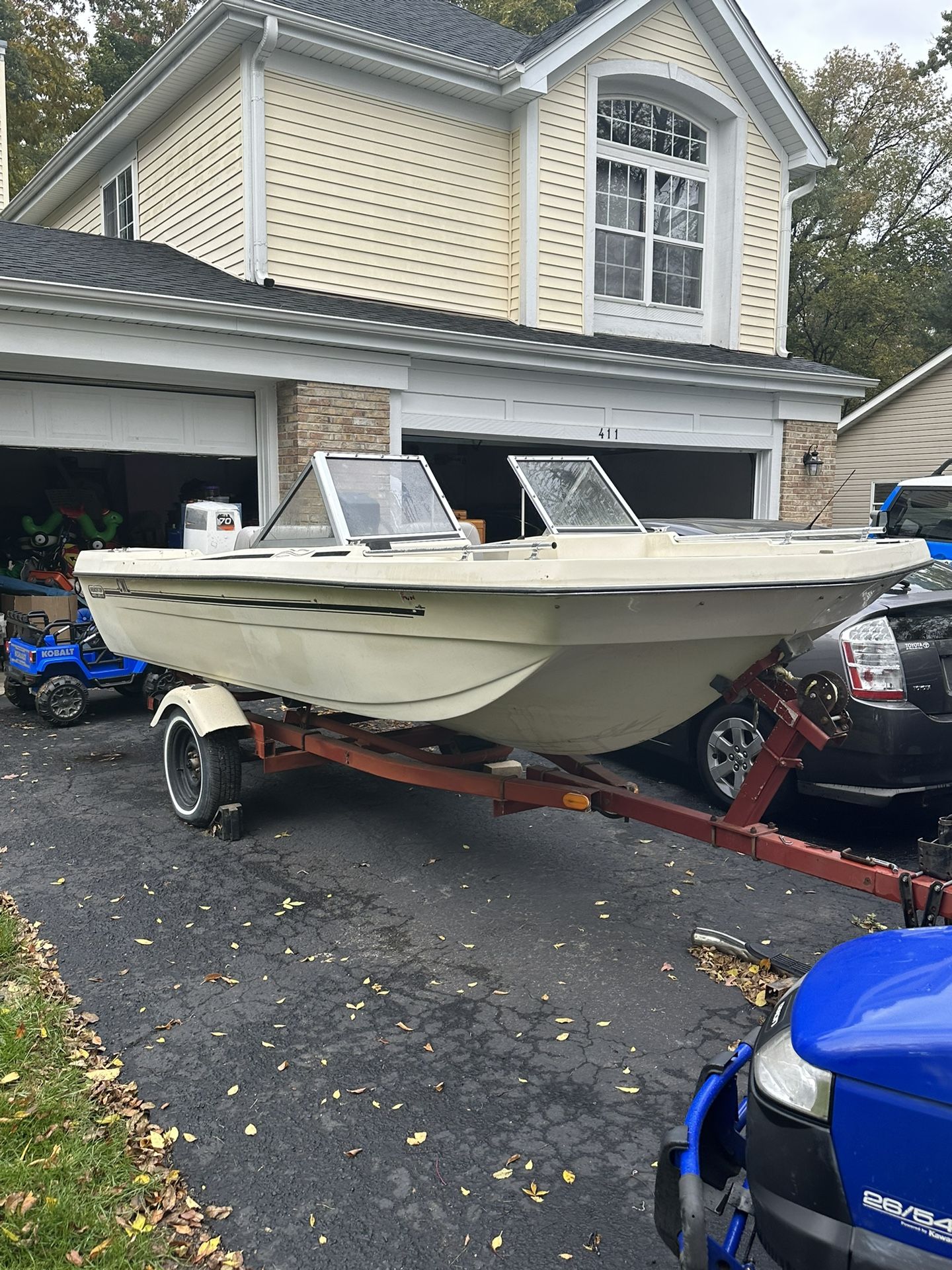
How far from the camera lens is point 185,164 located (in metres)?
11.4

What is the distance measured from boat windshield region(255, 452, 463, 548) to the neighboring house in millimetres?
18214

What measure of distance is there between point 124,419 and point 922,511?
10.2 metres

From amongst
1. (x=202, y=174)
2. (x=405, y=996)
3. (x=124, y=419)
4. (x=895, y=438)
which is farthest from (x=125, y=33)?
(x=405, y=996)

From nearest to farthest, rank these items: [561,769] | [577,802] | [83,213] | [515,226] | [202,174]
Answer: [577,802], [561,769], [202,174], [515,226], [83,213]

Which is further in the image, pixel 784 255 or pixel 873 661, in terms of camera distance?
pixel 784 255

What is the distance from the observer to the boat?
10.7 feet

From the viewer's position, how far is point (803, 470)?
14398 mm

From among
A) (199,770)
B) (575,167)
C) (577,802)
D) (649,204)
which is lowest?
(199,770)

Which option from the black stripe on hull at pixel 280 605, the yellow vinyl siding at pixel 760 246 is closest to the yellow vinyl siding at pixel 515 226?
the yellow vinyl siding at pixel 760 246

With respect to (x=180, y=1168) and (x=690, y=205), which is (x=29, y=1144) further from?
(x=690, y=205)

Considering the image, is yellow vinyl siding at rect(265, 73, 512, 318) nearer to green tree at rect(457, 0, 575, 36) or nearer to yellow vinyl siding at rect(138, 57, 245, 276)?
yellow vinyl siding at rect(138, 57, 245, 276)

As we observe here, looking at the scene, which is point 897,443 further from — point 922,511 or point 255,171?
point 255,171

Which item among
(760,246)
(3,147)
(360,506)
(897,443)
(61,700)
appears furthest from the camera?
(897,443)

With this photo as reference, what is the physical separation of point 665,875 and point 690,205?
11943 mm
